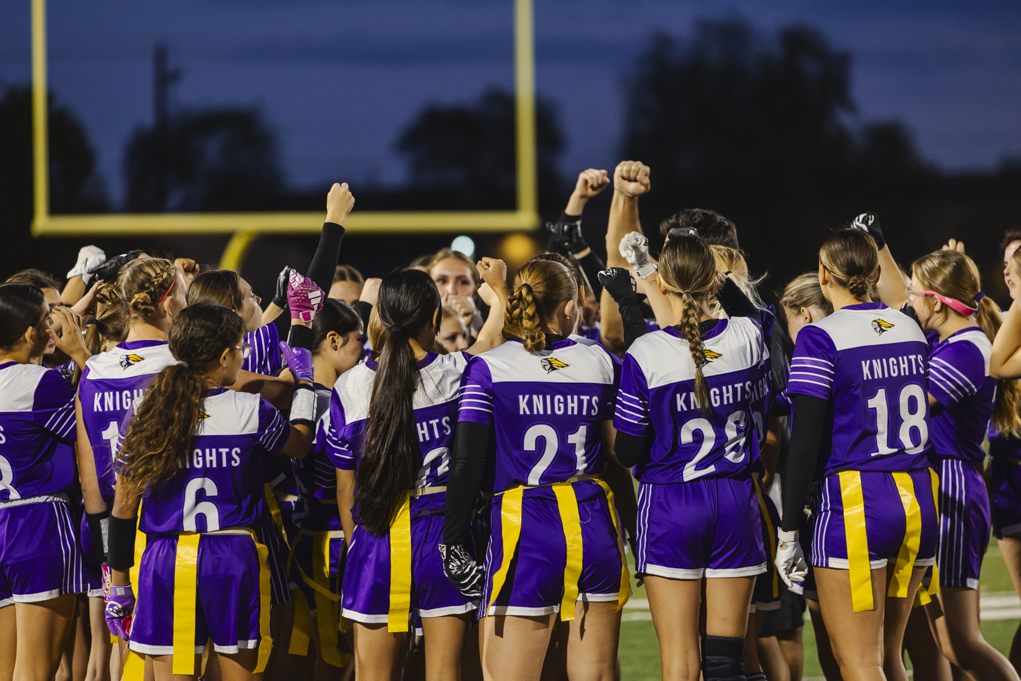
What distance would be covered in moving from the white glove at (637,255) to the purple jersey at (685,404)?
12.5 inches

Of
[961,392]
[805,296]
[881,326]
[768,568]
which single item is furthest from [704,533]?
[805,296]

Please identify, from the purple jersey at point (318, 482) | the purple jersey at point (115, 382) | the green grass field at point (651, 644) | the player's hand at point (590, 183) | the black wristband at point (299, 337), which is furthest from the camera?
the green grass field at point (651, 644)

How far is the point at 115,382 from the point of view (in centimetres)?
322

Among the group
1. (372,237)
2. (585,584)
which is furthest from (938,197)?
(585,584)

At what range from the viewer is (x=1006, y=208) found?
16.9 metres

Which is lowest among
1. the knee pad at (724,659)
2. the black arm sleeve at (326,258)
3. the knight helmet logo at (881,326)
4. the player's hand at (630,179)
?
the knee pad at (724,659)

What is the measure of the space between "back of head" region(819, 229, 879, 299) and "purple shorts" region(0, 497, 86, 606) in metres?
2.85

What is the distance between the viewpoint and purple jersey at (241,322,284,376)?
12.6 feet

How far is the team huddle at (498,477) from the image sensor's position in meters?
2.98

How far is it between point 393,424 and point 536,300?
622 mm

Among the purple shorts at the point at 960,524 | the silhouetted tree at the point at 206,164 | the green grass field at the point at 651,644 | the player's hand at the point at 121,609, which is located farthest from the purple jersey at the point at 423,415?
the silhouetted tree at the point at 206,164

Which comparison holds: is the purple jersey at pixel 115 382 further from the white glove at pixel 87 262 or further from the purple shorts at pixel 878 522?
the purple shorts at pixel 878 522

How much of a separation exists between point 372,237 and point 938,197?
33.8 feet

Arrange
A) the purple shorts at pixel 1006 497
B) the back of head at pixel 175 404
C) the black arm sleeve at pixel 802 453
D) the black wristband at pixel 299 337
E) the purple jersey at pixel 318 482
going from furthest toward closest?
the purple shorts at pixel 1006 497 < the black wristband at pixel 299 337 < the purple jersey at pixel 318 482 < the black arm sleeve at pixel 802 453 < the back of head at pixel 175 404
